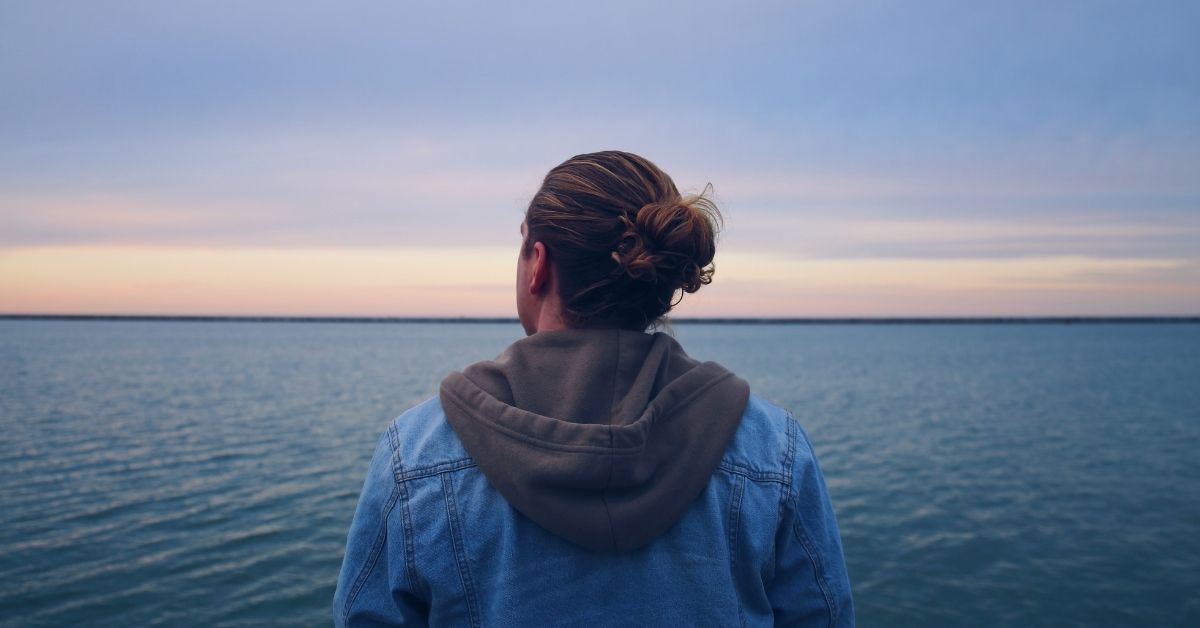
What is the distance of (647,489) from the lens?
58.7 inches

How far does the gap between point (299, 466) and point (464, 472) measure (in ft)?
52.6

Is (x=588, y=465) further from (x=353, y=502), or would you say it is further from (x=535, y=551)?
(x=353, y=502)

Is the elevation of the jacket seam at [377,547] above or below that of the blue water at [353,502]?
above

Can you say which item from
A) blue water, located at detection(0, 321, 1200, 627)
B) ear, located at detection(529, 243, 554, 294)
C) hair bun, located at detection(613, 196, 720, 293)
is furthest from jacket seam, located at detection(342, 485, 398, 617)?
blue water, located at detection(0, 321, 1200, 627)

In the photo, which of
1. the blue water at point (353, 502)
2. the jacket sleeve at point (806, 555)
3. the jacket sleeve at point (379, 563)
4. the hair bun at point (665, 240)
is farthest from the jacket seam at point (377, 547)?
the blue water at point (353, 502)

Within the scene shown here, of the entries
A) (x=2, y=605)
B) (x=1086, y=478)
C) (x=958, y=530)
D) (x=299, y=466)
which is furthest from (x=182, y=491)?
(x=1086, y=478)

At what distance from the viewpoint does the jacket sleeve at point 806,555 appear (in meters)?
1.78

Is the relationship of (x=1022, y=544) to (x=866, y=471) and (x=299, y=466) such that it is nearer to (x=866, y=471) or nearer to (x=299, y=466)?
(x=866, y=471)

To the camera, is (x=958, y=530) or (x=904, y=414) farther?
(x=904, y=414)

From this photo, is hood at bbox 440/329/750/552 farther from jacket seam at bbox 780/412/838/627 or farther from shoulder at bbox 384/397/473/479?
jacket seam at bbox 780/412/838/627

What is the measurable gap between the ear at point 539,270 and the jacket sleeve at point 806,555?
63cm

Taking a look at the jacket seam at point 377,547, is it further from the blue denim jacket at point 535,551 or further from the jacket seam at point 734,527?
the jacket seam at point 734,527

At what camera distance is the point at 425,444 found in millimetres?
1626

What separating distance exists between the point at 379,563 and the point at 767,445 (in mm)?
841
